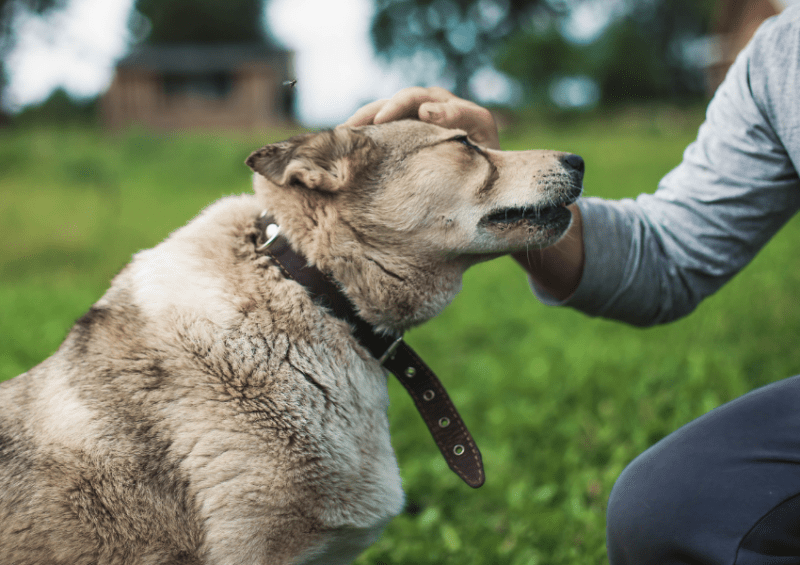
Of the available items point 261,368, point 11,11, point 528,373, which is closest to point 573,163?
point 261,368

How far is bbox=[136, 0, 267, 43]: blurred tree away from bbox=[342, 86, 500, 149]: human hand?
1920 inches

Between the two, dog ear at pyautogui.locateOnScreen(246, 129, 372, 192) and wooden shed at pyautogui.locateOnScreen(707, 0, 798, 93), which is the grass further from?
wooden shed at pyautogui.locateOnScreen(707, 0, 798, 93)

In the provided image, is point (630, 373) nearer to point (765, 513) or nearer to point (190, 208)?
point (765, 513)

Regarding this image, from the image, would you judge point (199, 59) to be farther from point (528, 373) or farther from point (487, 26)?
point (528, 373)

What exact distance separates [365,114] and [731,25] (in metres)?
30.7

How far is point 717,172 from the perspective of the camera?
2.26 m

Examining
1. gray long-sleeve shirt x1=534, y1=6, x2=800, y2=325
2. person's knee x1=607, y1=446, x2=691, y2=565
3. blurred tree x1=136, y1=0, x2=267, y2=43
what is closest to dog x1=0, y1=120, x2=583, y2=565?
gray long-sleeve shirt x1=534, y1=6, x2=800, y2=325

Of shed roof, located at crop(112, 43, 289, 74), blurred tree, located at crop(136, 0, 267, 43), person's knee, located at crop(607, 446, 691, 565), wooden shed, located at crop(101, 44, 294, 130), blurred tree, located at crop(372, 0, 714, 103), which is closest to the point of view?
person's knee, located at crop(607, 446, 691, 565)

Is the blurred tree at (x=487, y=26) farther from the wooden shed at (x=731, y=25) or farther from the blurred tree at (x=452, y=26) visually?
the wooden shed at (x=731, y=25)

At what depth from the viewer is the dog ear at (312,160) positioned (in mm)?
1933

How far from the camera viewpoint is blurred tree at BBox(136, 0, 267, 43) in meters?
45.0

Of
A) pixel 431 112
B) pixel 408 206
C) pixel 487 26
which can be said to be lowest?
pixel 408 206

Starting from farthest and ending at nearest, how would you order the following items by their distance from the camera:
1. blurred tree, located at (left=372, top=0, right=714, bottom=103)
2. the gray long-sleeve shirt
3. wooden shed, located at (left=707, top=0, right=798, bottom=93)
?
1. blurred tree, located at (left=372, top=0, right=714, bottom=103)
2. wooden shed, located at (left=707, top=0, right=798, bottom=93)
3. the gray long-sleeve shirt

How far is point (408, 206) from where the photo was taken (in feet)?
6.73
